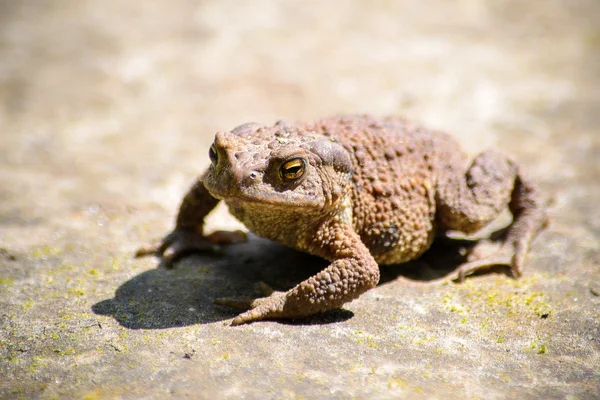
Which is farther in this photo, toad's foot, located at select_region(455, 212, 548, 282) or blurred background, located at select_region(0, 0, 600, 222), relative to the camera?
blurred background, located at select_region(0, 0, 600, 222)

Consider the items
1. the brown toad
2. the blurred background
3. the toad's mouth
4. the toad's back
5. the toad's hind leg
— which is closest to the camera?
the toad's mouth

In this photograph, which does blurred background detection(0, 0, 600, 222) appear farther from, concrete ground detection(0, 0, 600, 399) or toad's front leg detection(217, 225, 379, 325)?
toad's front leg detection(217, 225, 379, 325)

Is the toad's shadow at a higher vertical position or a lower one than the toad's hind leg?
lower

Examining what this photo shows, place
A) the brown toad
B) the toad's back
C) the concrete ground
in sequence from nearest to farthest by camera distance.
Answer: the concrete ground < the brown toad < the toad's back

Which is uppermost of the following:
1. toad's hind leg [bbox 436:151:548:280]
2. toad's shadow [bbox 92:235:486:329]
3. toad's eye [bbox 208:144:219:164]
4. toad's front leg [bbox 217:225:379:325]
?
toad's eye [bbox 208:144:219:164]

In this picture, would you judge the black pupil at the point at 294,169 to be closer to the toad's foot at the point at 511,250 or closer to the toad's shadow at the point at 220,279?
the toad's shadow at the point at 220,279

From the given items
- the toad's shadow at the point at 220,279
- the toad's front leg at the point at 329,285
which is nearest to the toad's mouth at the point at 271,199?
the toad's front leg at the point at 329,285

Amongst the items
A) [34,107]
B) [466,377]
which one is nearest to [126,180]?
[34,107]

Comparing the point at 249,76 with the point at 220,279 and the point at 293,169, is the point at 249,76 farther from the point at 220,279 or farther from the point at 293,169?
the point at 293,169

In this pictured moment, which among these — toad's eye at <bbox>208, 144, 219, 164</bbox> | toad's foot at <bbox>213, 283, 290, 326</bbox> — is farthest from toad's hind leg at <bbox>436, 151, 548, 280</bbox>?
toad's eye at <bbox>208, 144, 219, 164</bbox>
